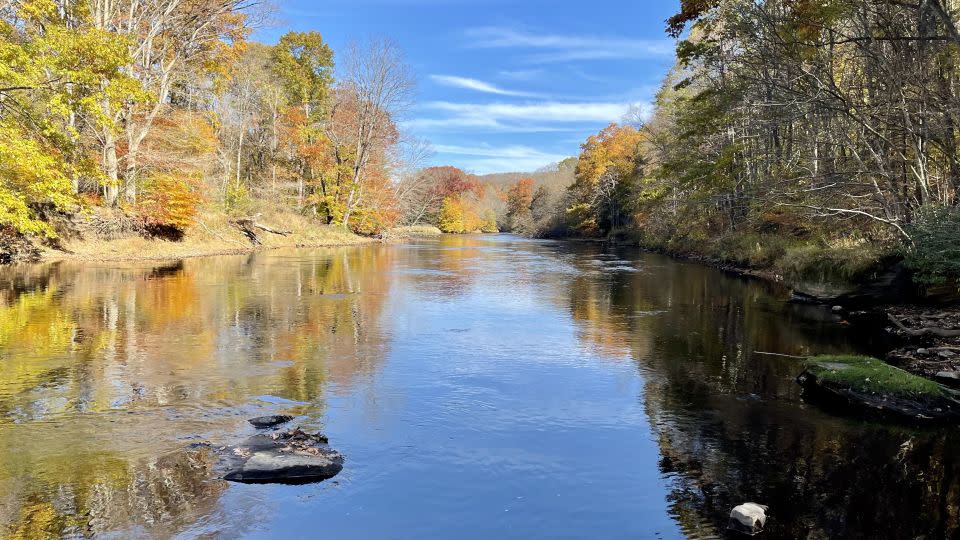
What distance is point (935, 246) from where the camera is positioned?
42.9ft

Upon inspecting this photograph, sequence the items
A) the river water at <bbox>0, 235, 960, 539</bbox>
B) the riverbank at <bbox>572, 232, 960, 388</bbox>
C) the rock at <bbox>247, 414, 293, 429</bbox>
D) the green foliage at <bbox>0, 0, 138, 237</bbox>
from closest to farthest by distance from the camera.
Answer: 1. the river water at <bbox>0, 235, 960, 539</bbox>
2. the rock at <bbox>247, 414, 293, 429</bbox>
3. the riverbank at <bbox>572, 232, 960, 388</bbox>
4. the green foliage at <bbox>0, 0, 138, 237</bbox>

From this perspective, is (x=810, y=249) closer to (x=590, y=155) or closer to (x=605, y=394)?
(x=605, y=394)

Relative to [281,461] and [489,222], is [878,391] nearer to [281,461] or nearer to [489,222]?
[281,461]

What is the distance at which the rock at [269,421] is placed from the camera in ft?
24.9

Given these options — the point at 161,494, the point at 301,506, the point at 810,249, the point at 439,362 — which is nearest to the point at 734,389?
the point at 439,362

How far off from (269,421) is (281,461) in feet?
4.33

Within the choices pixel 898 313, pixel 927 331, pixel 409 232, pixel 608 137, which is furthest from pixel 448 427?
pixel 409 232

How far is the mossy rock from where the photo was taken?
844cm

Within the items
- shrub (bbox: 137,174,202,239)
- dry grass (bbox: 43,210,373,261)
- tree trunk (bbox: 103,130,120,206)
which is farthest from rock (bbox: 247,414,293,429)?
shrub (bbox: 137,174,202,239)

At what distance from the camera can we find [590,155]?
66.7 metres

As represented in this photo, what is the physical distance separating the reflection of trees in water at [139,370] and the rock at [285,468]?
44cm

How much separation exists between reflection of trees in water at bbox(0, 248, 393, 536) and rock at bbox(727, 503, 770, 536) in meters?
4.63

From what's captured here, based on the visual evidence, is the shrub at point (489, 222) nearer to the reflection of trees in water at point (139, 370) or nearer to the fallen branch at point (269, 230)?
the fallen branch at point (269, 230)

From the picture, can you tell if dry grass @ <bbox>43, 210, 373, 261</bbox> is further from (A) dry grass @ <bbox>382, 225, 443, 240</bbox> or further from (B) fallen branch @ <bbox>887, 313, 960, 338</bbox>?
(B) fallen branch @ <bbox>887, 313, 960, 338</bbox>
